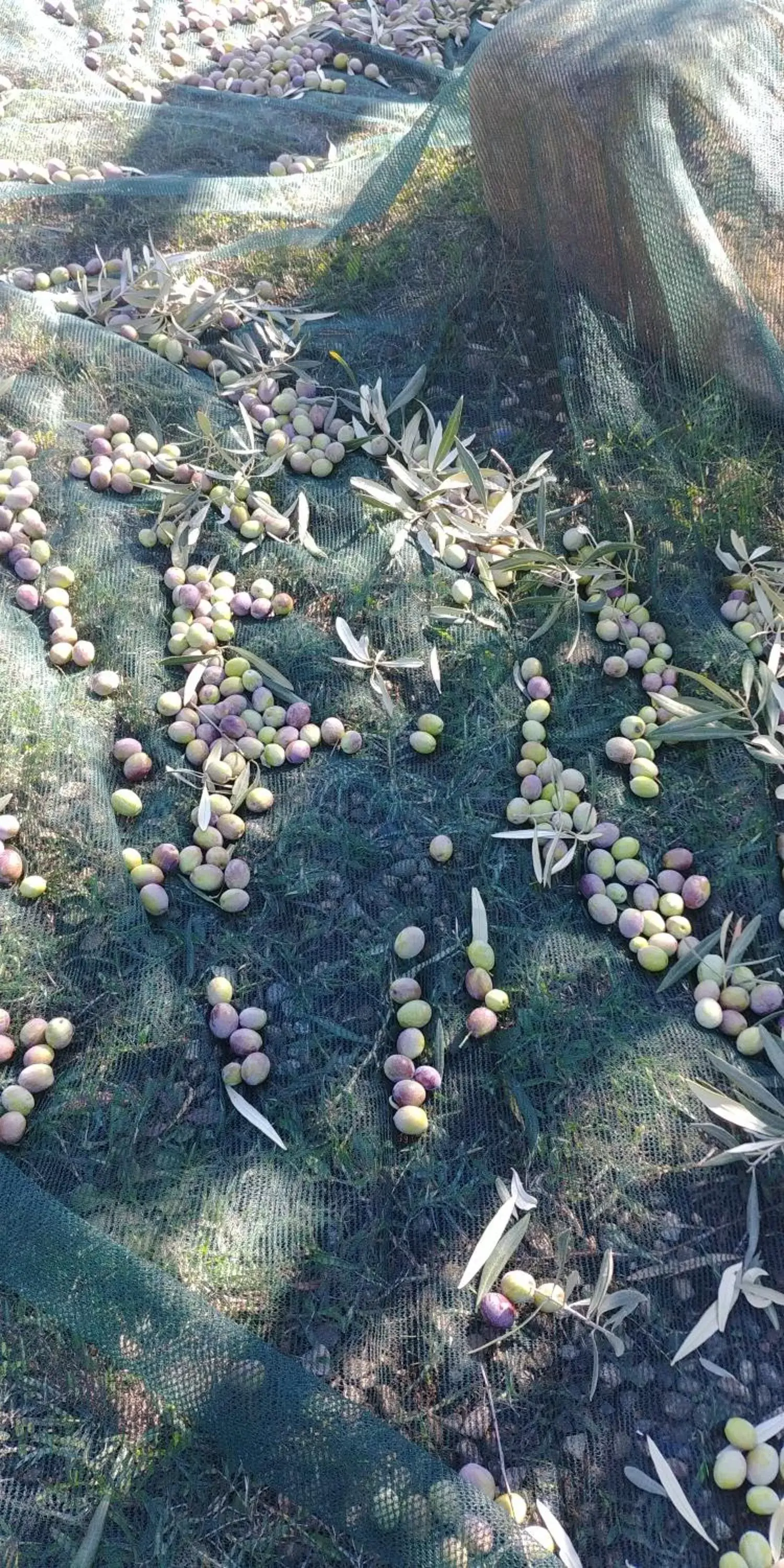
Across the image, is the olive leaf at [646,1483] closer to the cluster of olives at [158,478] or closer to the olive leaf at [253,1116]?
the olive leaf at [253,1116]

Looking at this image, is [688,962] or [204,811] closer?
[688,962]

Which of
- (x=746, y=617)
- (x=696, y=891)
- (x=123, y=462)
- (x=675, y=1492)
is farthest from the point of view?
(x=123, y=462)

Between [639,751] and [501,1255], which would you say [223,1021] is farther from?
[639,751]

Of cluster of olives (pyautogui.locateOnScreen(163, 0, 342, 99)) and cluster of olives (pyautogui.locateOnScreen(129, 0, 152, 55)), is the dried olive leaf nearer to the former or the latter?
cluster of olives (pyautogui.locateOnScreen(163, 0, 342, 99))

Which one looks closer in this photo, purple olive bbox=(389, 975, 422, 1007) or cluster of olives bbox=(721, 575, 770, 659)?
purple olive bbox=(389, 975, 422, 1007)

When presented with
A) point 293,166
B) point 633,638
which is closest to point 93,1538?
point 633,638

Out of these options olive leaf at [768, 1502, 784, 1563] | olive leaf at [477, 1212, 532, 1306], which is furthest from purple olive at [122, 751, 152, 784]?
olive leaf at [768, 1502, 784, 1563]
